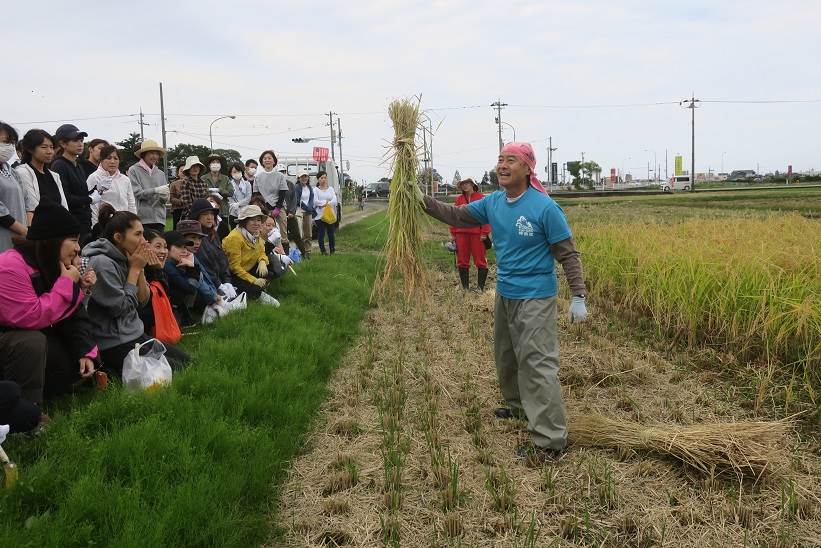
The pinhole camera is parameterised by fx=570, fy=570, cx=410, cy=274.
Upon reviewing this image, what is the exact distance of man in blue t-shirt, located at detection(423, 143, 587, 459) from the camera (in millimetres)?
3008

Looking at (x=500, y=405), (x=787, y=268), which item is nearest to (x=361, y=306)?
(x=500, y=405)

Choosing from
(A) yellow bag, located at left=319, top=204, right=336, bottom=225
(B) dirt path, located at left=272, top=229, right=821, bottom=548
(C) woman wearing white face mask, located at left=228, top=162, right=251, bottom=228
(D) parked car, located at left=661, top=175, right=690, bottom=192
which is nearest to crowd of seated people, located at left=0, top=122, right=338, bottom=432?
(C) woman wearing white face mask, located at left=228, top=162, right=251, bottom=228

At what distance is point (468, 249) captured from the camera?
740 centimetres

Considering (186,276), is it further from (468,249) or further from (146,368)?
(468,249)

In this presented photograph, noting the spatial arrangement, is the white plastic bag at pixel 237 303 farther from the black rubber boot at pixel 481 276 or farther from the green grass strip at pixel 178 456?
the black rubber boot at pixel 481 276

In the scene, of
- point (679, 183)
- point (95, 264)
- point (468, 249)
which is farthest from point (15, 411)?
point (679, 183)

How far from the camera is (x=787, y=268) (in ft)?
15.7

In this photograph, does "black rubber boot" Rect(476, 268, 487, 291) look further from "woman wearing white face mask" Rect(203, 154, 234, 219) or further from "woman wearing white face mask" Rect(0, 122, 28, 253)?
"woman wearing white face mask" Rect(0, 122, 28, 253)

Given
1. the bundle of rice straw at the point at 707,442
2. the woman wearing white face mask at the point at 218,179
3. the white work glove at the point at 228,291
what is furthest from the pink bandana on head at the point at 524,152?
the woman wearing white face mask at the point at 218,179

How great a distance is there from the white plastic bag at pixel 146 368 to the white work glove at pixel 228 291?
182 cm

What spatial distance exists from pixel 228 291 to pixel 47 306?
7.93 feet

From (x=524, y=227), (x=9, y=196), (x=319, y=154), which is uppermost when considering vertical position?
(x=319, y=154)

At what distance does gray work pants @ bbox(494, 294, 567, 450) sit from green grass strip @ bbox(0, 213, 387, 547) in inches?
50.8

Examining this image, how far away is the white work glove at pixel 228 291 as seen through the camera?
5395mm
